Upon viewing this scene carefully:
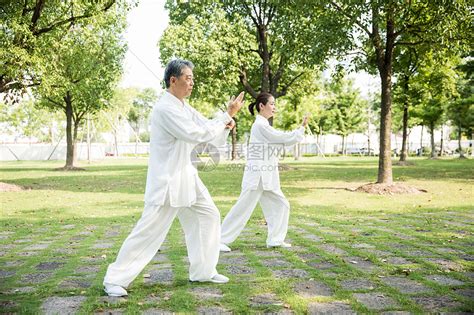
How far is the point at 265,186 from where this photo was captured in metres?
6.53

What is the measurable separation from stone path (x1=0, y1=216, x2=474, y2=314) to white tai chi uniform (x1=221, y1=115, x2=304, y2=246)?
1.06ft

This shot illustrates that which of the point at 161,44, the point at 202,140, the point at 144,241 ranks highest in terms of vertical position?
the point at 161,44

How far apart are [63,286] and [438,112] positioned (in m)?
35.5

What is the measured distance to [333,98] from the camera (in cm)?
5472

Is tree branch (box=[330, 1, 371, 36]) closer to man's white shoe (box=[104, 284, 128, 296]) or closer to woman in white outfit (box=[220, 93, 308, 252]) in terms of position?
woman in white outfit (box=[220, 93, 308, 252])

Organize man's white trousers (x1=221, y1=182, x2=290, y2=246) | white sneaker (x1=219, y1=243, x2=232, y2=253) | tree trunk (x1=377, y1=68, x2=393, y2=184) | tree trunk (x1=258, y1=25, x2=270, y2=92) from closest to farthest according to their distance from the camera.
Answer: white sneaker (x1=219, y1=243, x2=232, y2=253), man's white trousers (x1=221, y1=182, x2=290, y2=246), tree trunk (x1=377, y1=68, x2=393, y2=184), tree trunk (x1=258, y1=25, x2=270, y2=92)

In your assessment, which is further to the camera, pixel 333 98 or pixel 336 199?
pixel 333 98

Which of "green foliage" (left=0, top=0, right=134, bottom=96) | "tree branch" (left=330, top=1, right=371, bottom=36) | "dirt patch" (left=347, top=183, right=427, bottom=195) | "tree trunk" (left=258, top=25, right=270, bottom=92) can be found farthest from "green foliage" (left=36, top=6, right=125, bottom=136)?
"dirt patch" (left=347, top=183, right=427, bottom=195)

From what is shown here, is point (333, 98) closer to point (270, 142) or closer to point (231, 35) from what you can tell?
point (231, 35)

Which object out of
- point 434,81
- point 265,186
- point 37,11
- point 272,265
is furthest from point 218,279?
point 434,81

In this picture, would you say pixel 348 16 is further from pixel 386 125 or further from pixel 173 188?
pixel 173 188

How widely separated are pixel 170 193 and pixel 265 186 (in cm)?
232

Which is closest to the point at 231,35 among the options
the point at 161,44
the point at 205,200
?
the point at 161,44

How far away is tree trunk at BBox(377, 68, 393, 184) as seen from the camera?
1445 cm
